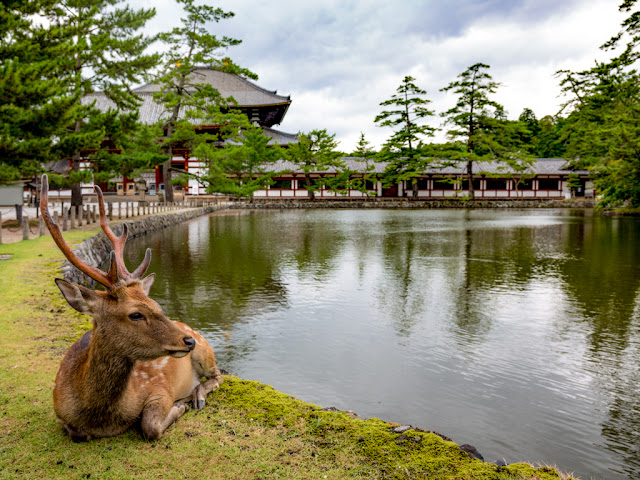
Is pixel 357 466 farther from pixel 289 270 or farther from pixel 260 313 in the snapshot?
pixel 289 270

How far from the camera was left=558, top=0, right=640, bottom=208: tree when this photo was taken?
24203 mm

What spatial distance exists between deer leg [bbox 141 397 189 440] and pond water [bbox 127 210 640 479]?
2081 millimetres

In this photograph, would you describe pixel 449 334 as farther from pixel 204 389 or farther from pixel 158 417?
pixel 158 417

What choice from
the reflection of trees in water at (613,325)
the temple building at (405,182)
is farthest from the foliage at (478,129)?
the reflection of trees in water at (613,325)

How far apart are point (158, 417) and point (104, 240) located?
44.6ft

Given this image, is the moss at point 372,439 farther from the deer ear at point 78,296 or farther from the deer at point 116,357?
the deer ear at point 78,296

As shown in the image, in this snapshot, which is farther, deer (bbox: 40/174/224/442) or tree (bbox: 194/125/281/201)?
tree (bbox: 194/125/281/201)

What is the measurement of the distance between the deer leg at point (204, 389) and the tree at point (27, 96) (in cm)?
1036

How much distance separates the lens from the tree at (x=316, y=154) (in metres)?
44.3

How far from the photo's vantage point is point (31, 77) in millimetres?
11773

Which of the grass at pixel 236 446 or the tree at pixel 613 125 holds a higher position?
the tree at pixel 613 125

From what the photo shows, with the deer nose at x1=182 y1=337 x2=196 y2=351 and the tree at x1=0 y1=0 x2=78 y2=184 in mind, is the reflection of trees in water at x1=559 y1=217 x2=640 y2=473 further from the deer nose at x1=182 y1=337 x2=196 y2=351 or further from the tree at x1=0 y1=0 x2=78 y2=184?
the tree at x1=0 y1=0 x2=78 y2=184

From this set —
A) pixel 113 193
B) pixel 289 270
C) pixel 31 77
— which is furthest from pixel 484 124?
pixel 31 77

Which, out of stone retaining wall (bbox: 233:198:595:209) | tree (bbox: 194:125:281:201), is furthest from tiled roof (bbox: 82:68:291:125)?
stone retaining wall (bbox: 233:198:595:209)
